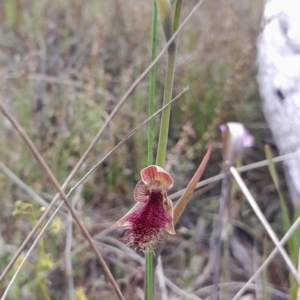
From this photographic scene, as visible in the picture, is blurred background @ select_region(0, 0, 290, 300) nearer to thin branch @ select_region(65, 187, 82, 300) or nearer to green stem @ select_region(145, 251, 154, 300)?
thin branch @ select_region(65, 187, 82, 300)

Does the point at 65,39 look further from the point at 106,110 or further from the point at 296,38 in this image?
the point at 296,38

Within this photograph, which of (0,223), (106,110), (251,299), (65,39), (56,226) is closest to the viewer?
(56,226)

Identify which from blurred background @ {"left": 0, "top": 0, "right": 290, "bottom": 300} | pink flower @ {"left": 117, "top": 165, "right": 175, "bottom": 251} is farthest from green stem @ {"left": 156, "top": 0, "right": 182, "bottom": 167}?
blurred background @ {"left": 0, "top": 0, "right": 290, "bottom": 300}

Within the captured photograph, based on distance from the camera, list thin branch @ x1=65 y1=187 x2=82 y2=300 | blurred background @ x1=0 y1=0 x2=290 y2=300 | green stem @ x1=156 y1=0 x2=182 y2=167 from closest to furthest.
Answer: green stem @ x1=156 y1=0 x2=182 y2=167
thin branch @ x1=65 y1=187 x2=82 y2=300
blurred background @ x1=0 y1=0 x2=290 y2=300

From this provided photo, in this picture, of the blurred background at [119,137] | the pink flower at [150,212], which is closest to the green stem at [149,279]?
the pink flower at [150,212]

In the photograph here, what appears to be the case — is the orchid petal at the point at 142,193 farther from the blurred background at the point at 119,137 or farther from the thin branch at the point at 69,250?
the thin branch at the point at 69,250

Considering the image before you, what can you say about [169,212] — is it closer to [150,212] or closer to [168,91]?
[150,212]

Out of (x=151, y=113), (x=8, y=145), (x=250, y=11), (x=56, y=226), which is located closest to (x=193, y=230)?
(x=56, y=226)

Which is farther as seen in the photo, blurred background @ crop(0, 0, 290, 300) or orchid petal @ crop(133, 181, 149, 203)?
blurred background @ crop(0, 0, 290, 300)
